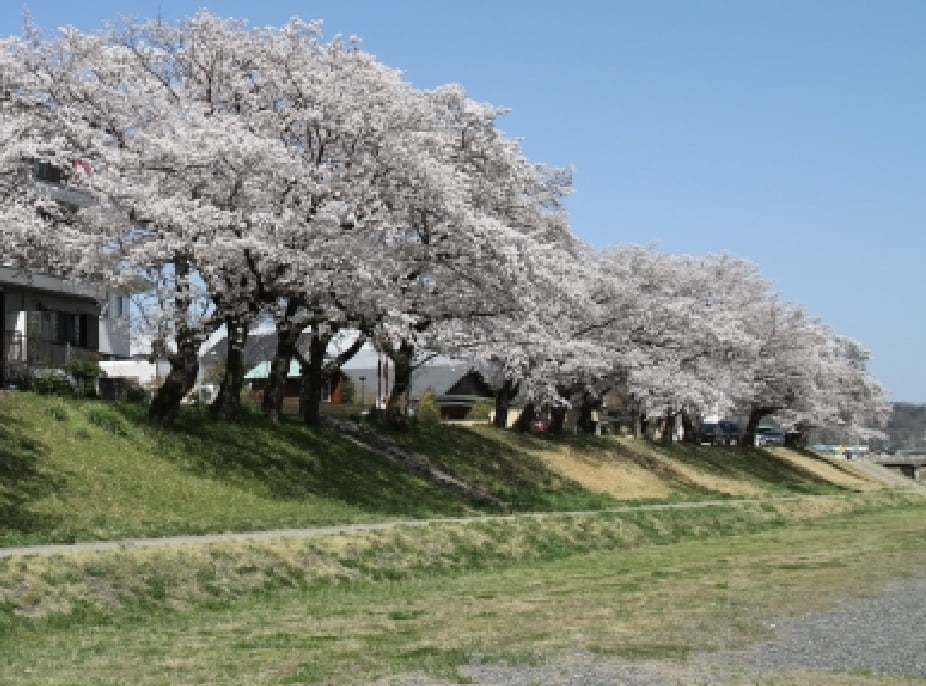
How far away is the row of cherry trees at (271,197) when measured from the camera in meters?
27.2

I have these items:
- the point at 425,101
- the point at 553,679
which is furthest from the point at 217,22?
the point at 553,679

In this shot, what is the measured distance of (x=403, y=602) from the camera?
A: 61.5ft

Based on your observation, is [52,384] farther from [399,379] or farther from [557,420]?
[557,420]

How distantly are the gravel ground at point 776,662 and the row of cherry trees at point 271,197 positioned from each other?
14998mm

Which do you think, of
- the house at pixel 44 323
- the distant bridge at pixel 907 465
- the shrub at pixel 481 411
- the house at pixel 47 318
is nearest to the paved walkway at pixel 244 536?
the house at pixel 47 318

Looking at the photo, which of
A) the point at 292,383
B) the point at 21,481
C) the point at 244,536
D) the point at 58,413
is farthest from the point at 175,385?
the point at 292,383

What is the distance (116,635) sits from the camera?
1542 cm

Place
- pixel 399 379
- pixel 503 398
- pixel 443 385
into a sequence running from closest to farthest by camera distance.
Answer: pixel 399 379 < pixel 503 398 < pixel 443 385

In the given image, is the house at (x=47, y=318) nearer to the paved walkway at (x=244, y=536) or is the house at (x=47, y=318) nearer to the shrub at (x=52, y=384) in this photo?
the shrub at (x=52, y=384)

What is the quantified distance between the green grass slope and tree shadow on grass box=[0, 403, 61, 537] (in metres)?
0.03

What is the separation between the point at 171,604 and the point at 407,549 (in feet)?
22.4

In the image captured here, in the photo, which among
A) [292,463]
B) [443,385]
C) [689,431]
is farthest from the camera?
[443,385]

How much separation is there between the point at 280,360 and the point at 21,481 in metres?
11.5

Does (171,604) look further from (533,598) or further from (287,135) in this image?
(287,135)
